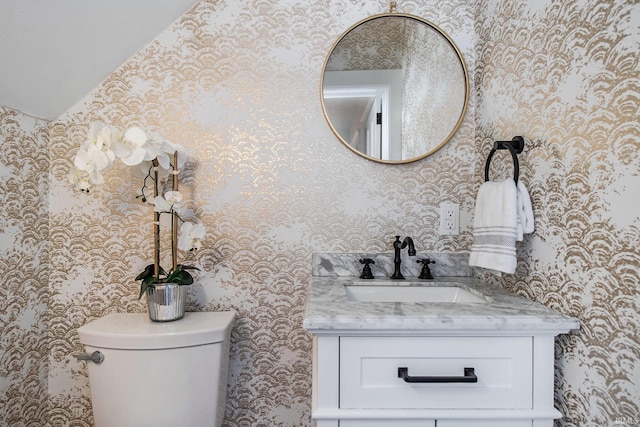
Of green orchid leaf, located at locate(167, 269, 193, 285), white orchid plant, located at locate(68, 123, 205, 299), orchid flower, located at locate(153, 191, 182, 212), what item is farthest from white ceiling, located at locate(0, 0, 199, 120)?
green orchid leaf, located at locate(167, 269, 193, 285)

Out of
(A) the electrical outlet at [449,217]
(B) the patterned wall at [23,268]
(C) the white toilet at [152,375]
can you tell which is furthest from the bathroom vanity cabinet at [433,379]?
(B) the patterned wall at [23,268]

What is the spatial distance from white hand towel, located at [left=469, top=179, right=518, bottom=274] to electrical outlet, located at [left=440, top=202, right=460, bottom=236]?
0.31 m

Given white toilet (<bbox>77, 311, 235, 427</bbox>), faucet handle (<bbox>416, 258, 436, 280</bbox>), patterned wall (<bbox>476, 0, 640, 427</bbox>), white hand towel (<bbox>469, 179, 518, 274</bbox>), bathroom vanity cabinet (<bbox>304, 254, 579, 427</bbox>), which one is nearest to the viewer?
patterned wall (<bbox>476, 0, 640, 427</bbox>)

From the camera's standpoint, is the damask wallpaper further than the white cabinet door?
Yes

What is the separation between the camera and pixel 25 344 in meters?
1.37

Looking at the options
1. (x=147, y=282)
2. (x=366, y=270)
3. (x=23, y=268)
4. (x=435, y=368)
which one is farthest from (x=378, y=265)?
(x=23, y=268)

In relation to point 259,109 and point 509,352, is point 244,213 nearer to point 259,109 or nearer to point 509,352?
point 259,109

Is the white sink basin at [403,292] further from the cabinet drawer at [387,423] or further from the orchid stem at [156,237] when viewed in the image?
the orchid stem at [156,237]

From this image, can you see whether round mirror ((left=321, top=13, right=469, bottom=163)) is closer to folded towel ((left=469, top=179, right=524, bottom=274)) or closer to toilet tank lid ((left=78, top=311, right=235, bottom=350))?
folded towel ((left=469, top=179, right=524, bottom=274))

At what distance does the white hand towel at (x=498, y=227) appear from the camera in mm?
1043

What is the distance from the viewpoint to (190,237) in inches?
52.2

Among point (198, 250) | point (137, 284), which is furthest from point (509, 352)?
point (137, 284)

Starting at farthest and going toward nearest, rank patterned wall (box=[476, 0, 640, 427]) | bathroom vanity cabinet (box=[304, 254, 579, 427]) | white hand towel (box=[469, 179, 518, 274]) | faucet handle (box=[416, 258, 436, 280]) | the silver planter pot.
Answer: faucet handle (box=[416, 258, 436, 280]) → the silver planter pot → white hand towel (box=[469, 179, 518, 274]) → bathroom vanity cabinet (box=[304, 254, 579, 427]) → patterned wall (box=[476, 0, 640, 427])

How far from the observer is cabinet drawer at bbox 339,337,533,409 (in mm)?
852
